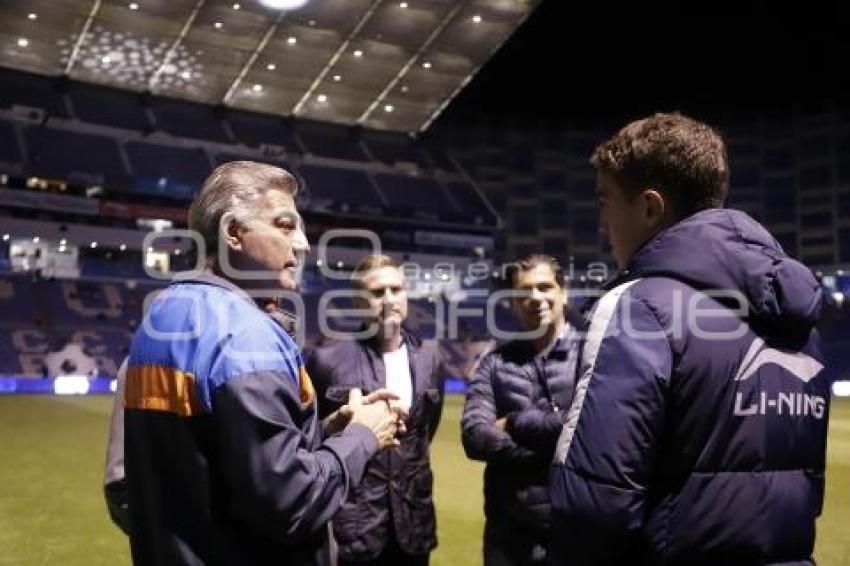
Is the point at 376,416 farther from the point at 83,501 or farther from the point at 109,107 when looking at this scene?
the point at 109,107

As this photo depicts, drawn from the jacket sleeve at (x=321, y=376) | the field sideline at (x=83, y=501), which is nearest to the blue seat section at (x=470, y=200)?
the field sideline at (x=83, y=501)

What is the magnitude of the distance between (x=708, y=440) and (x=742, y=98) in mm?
51932

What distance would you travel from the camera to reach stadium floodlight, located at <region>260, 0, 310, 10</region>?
3177 cm

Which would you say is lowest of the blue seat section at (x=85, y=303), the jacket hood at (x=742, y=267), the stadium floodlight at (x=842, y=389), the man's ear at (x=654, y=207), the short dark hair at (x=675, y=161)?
the stadium floodlight at (x=842, y=389)

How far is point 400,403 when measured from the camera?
3770 mm

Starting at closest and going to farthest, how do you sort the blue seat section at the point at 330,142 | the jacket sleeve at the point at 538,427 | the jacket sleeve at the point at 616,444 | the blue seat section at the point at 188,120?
the jacket sleeve at the point at 616,444
the jacket sleeve at the point at 538,427
the blue seat section at the point at 188,120
the blue seat section at the point at 330,142

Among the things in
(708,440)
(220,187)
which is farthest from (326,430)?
(708,440)

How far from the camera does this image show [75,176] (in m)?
38.3

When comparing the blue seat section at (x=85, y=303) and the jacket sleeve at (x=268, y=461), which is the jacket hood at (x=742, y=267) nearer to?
the jacket sleeve at (x=268, y=461)

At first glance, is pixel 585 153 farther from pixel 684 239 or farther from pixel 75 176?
pixel 684 239

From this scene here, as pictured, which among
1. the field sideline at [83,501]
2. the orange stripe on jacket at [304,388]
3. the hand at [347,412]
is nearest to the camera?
the orange stripe on jacket at [304,388]

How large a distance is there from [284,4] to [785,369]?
33.2 metres

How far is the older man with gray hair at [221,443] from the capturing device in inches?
75.4

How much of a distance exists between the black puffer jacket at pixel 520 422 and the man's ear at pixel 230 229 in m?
2.02
